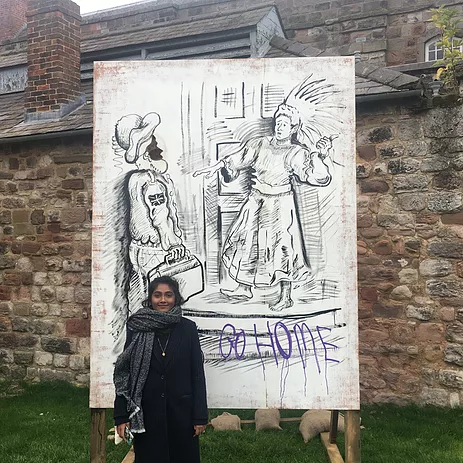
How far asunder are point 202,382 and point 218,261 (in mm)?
719

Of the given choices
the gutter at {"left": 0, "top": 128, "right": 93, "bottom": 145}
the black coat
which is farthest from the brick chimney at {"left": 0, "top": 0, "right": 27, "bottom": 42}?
the black coat

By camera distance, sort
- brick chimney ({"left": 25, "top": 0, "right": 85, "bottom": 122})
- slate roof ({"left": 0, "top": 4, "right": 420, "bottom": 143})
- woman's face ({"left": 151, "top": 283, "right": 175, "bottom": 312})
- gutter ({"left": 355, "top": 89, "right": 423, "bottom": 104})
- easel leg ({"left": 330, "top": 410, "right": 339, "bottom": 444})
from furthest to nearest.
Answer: brick chimney ({"left": 25, "top": 0, "right": 85, "bottom": 122}), slate roof ({"left": 0, "top": 4, "right": 420, "bottom": 143}), gutter ({"left": 355, "top": 89, "right": 423, "bottom": 104}), easel leg ({"left": 330, "top": 410, "right": 339, "bottom": 444}), woman's face ({"left": 151, "top": 283, "right": 175, "bottom": 312})

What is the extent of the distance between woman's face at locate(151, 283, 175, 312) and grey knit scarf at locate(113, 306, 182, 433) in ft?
0.14

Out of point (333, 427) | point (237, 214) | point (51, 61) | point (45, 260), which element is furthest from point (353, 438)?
point (51, 61)

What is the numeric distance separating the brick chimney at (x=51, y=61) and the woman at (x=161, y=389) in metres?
4.73

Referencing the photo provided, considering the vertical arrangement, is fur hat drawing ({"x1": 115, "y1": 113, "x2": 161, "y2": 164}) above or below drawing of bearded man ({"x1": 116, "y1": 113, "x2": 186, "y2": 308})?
above

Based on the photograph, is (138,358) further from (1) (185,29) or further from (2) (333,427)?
(1) (185,29)

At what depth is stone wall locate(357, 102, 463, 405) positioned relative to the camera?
5.20 metres

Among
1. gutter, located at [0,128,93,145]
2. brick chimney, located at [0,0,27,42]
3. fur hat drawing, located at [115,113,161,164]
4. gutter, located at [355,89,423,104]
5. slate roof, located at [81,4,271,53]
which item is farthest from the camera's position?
brick chimney, located at [0,0,27,42]

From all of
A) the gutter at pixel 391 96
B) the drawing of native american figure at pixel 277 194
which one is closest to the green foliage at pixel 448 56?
the gutter at pixel 391 96

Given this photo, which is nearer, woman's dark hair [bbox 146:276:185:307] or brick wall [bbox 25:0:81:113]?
woman's dark hair [bbox 146:276:185:307]

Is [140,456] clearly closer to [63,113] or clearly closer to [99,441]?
[99,441]

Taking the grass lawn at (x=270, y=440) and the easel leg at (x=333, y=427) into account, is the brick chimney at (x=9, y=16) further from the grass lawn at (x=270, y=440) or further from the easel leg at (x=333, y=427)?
the easel leg at (x=333, y=427)

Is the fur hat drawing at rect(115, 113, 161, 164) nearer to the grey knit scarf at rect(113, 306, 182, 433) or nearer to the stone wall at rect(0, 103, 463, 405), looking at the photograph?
the grey knit scarf at rect(113, 306, 182, 433)
